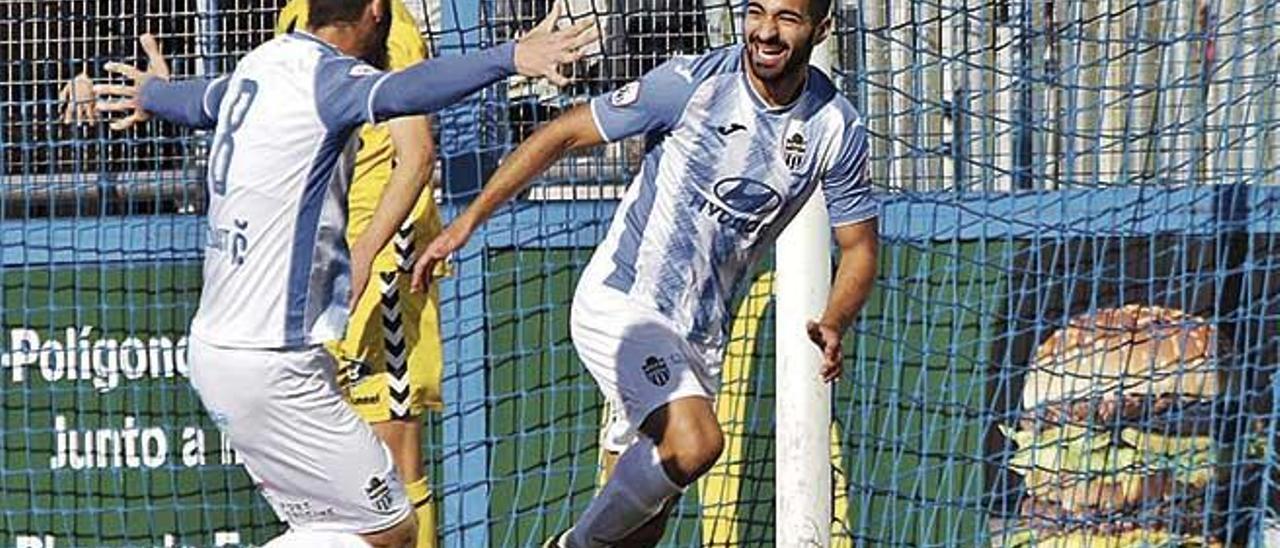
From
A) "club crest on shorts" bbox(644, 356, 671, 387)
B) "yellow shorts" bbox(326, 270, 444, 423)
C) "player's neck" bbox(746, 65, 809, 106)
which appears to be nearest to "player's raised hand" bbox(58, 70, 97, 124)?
"yellow shorts" bbox(326, 270, 444, 423)

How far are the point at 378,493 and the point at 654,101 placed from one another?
1335mm

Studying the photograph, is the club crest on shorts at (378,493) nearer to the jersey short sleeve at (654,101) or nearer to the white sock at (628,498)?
the white sock at (628,498)

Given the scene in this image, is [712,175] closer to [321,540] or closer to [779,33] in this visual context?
[779,33]

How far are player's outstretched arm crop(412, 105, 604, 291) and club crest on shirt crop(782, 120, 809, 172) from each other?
1.72 ft

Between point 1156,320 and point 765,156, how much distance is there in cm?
245

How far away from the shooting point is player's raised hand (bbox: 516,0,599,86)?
6034mm

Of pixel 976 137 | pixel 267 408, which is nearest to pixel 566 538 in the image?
pixel 267 408

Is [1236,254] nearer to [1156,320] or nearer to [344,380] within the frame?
[1156,320]

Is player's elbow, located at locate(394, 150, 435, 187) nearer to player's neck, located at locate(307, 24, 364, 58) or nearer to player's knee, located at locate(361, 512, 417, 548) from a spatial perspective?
player's neck, located at locate(307, 24, 364, 58)

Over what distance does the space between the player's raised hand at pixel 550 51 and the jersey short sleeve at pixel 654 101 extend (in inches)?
33.3

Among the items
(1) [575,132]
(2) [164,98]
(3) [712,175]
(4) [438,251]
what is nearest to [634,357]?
(3) [712,175]

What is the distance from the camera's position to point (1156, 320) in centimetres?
889

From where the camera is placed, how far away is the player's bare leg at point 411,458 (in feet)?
27.3

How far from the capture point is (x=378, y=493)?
6668 mm
